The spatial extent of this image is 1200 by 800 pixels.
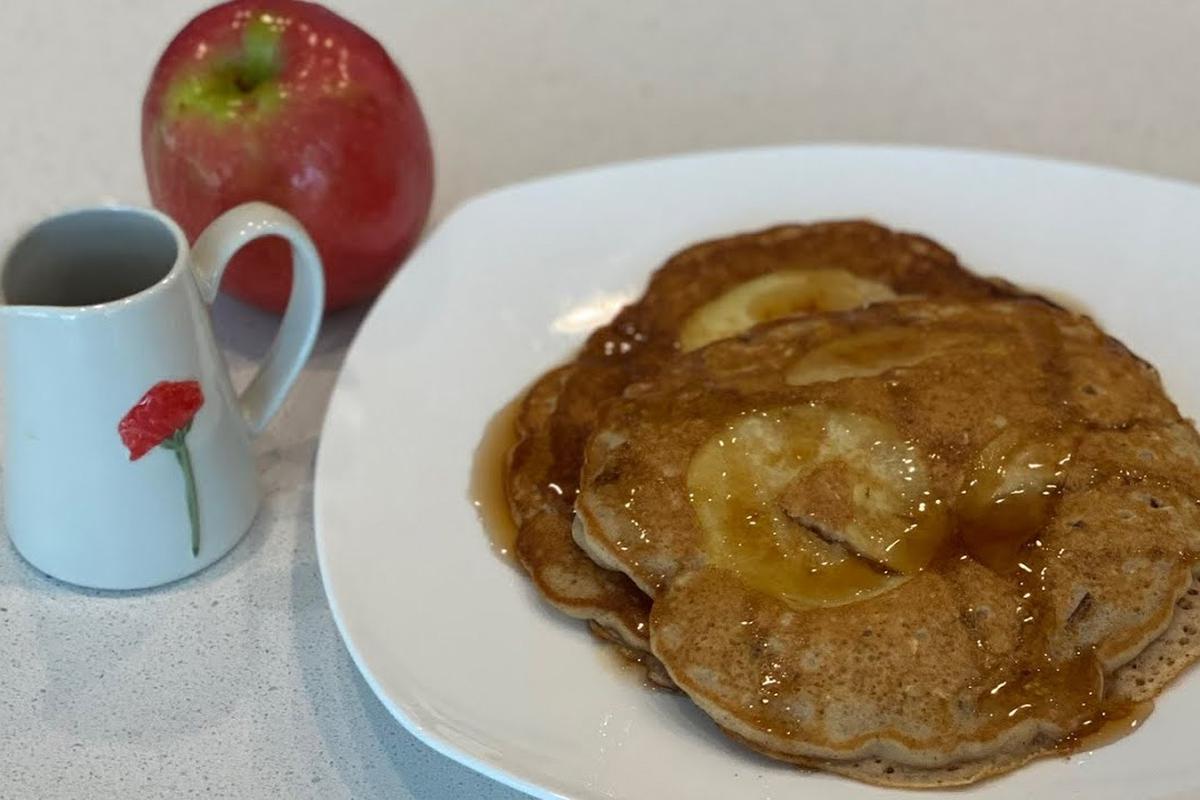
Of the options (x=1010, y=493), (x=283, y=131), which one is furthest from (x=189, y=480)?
(x=1010, y=493)

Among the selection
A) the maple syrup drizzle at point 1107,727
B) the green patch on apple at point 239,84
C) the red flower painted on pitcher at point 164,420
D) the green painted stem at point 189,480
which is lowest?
the green painted stem at point 189,480

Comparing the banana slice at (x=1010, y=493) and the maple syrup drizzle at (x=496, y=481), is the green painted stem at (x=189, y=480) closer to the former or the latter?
the maple syrup drizzle at (x=496, y=481)

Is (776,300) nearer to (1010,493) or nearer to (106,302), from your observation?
(1010,493)

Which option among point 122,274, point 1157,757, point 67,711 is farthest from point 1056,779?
point 122,274

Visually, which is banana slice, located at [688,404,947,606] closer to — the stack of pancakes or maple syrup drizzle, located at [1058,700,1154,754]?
the stack of pancakes

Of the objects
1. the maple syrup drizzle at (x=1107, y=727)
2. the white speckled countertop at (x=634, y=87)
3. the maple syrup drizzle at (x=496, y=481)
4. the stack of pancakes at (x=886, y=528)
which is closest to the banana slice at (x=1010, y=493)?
the stack of pancakes at (x=886, y=528)

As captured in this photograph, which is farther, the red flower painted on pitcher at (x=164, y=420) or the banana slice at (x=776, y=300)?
the banana slice at (x=776, y=300)
